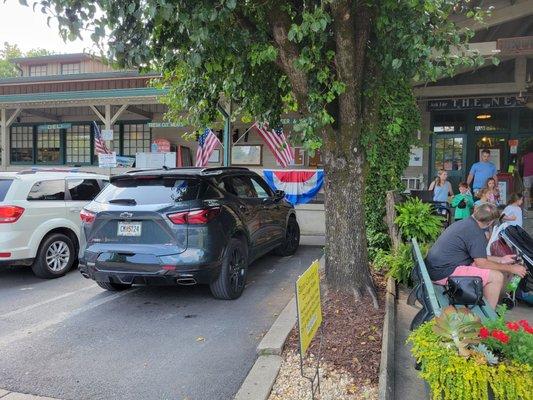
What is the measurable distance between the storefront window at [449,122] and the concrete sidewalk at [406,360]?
8.21m

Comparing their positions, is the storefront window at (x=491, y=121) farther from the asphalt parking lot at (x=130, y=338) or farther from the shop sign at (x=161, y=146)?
the shop sign at (x=161, y=146)

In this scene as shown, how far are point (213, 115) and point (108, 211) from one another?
1821 millimetres

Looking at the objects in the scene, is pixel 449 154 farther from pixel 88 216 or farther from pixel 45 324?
pixel 45 324

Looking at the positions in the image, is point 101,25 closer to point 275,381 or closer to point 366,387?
point 275,381

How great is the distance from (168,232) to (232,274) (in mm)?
1064

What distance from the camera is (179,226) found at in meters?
5.08

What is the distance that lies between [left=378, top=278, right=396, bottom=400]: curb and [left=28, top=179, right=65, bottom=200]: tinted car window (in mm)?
5267

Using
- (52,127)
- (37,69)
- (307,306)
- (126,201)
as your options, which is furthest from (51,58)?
(307,306)

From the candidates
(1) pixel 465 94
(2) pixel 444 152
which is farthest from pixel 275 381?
(2) pixel 444 152

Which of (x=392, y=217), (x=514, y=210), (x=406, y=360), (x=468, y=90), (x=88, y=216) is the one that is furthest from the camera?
(x=468, y=90)

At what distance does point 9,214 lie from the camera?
6.30 meters

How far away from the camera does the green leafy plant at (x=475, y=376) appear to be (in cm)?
246

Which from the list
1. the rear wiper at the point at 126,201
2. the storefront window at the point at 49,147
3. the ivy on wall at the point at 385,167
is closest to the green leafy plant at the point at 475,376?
the rear wiper at the point at 126,201

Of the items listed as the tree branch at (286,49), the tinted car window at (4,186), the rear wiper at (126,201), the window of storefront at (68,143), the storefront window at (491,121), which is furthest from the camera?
the window of storefront at (68,143)
